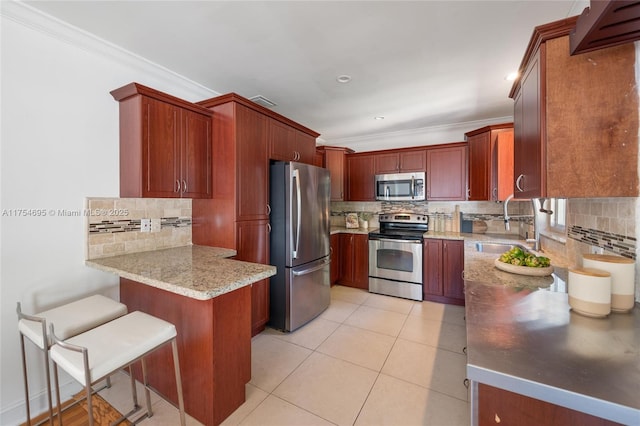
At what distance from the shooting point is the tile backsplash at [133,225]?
197 centimetres

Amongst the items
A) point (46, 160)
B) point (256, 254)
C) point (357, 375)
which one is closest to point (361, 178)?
point (256, 254)

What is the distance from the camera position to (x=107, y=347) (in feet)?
3.84

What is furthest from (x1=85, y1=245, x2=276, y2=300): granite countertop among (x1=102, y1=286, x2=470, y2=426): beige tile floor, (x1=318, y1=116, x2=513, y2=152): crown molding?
(x1=318, y1=116, x2=513, y2=152): crown molding

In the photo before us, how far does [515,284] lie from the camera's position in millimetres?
1513

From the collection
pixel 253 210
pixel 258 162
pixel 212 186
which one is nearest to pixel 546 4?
pixel 258 162

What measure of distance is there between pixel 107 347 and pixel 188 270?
0.57 meters

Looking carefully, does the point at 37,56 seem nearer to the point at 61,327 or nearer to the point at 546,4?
the point at 61,327

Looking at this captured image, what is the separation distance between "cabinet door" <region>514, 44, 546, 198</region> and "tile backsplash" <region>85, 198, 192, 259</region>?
274 cm

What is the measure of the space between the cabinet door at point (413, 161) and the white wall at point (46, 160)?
3464 mm

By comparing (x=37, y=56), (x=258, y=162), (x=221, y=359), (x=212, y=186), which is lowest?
(x=221, y=359)

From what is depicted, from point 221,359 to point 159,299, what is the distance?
0.62 m

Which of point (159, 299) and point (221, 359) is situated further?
point (159, 299)

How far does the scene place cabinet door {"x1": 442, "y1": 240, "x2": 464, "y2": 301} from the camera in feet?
11.1

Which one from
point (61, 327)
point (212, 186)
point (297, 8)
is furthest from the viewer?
point (212, 186)
